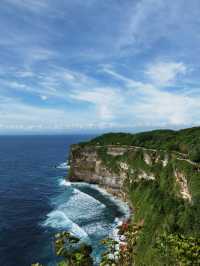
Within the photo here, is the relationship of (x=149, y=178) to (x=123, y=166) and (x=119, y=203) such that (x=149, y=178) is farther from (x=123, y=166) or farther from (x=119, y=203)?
(x=123, y=166)

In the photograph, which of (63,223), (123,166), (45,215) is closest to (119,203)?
(123,166)

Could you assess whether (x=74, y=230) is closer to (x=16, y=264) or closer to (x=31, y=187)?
(x=16, y=264)

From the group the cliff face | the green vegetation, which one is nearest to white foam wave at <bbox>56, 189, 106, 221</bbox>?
the cliff face

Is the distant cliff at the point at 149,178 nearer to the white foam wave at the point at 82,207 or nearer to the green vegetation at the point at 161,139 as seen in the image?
the green vegetation at the point at 161,139

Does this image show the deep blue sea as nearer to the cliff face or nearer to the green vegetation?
the cliff face

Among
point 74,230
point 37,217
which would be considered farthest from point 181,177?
point 37,217

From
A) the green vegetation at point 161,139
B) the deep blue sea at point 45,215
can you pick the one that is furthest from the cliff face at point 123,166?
the deep blue sea at point 45,215
